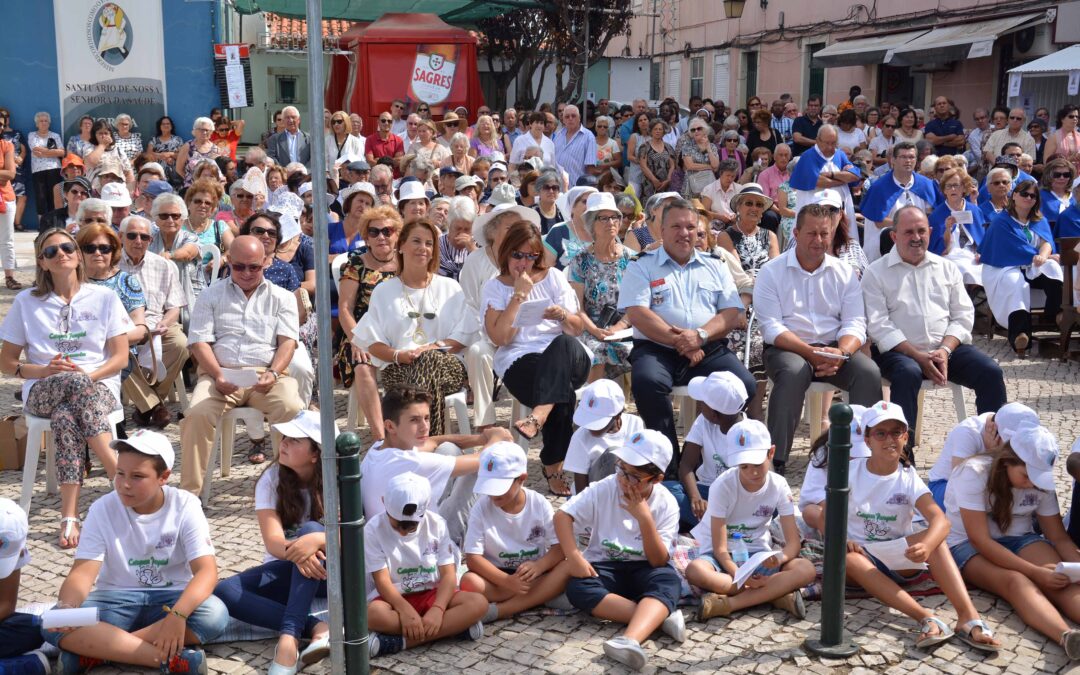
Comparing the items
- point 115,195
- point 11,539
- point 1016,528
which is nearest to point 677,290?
point 1016,528

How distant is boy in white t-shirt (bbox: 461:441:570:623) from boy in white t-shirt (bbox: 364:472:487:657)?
0.12m

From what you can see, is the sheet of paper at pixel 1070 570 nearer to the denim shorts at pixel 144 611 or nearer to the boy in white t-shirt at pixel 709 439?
the boy in white t-shirt at pixel 709 439

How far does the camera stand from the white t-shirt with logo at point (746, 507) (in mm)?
4590

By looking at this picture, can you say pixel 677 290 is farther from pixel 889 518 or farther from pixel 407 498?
pixel 407 498

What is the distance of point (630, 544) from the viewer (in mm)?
4484

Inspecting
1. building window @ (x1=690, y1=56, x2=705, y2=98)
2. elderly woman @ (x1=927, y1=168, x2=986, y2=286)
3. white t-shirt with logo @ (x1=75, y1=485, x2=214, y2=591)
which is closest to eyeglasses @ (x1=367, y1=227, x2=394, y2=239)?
white t-shirt with logo @ (x1=75, y1=485, x2=214, y2=591)

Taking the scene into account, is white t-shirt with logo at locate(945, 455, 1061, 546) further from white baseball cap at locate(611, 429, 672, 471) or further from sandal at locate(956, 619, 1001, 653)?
white baseball cap at locate(611, 429, 672, 471)

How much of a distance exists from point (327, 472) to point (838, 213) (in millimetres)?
4211

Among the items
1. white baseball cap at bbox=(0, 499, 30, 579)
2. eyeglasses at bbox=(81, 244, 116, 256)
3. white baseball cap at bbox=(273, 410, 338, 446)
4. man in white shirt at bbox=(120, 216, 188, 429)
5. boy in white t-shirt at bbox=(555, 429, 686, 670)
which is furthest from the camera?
man in white shirt at bbox=(120, 216, 188, 429)

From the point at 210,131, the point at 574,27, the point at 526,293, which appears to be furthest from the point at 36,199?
the point at 526,293

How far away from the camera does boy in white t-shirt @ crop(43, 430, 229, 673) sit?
13.0 feet

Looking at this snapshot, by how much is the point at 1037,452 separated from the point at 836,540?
942mm

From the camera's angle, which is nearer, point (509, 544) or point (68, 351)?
point (509, 544)

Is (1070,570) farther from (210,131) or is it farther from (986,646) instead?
(210,131)
